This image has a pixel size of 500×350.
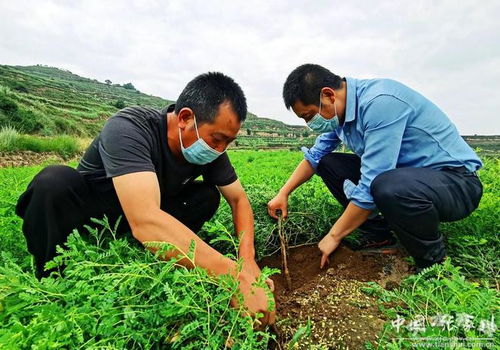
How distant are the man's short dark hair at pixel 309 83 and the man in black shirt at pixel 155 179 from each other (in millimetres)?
646

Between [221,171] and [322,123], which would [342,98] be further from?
[221,171]

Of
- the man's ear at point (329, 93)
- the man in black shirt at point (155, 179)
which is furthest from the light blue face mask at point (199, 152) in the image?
the man's ear at point (329, 93)

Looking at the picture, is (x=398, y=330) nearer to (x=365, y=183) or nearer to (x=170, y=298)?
(x=170, y=298)

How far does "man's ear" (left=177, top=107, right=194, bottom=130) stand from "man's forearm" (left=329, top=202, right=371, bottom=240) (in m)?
1.30

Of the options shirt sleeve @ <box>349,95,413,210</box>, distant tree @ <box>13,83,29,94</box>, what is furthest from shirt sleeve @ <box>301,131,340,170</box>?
distant tree @ <box>13,83,29,94</box>

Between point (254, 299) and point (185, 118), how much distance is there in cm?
129

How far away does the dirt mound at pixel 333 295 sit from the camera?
1632 millimetres

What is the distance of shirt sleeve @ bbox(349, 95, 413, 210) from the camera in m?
2.31

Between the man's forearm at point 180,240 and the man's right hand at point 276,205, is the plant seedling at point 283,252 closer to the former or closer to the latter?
the man's right hand at point 276,205

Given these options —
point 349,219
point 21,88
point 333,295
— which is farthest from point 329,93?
point 21,88

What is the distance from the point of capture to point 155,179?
1.78 m

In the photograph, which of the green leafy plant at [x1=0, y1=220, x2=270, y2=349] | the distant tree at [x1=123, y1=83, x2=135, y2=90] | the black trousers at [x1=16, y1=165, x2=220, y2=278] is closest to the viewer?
the green leafy plant at [x1=0, y1=220, x2=270, y2=349]

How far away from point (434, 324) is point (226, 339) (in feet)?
2.86

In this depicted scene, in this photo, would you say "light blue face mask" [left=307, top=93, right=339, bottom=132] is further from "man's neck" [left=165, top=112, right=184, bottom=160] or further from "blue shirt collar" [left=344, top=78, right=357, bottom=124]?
"man's neck" [left=165, top=112, right=184, bottom=160]
